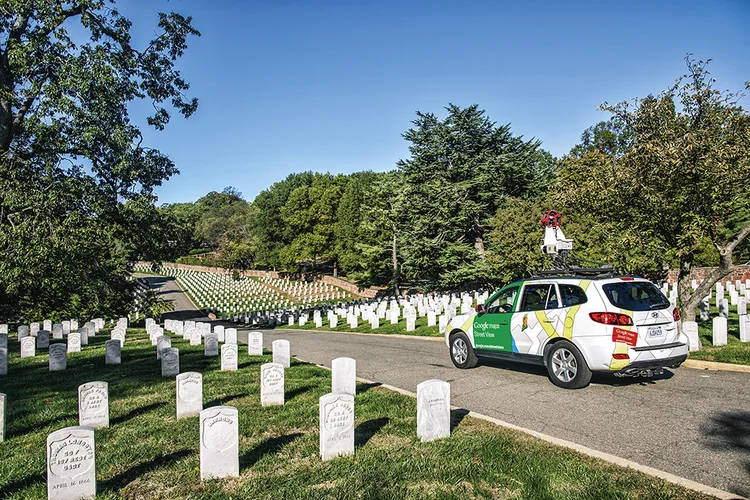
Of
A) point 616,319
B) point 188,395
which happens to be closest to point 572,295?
point 616,319

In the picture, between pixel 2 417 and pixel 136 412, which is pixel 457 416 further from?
pixel 2 417

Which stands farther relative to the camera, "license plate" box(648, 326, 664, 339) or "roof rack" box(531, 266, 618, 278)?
"roof rack" box(531, 266, 618, 278)

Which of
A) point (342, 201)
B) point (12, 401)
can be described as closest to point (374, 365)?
point (12, 401)

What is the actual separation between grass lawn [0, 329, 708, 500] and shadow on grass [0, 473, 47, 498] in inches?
0.5

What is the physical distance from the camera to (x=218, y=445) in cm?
496

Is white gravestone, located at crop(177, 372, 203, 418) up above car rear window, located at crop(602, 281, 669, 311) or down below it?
below

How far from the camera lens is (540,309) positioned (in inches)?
348

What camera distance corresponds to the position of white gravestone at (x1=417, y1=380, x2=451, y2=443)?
19.1 ft

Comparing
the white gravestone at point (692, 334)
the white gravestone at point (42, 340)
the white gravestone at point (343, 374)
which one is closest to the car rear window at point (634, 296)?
the white gravestone at point (692, 334)

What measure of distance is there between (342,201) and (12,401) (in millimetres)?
55605

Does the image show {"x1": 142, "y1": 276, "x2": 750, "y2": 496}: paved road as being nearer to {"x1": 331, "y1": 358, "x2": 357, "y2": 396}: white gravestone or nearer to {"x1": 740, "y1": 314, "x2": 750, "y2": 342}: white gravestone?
{"x1": 331, "y1": 358, "x2": 357, "y2": 396}: white gravestone

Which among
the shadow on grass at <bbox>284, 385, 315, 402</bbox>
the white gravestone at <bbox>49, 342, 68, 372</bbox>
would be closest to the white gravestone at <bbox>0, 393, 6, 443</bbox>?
the shadow on grass at <bbox>284, 385, 315, 402</bbox>

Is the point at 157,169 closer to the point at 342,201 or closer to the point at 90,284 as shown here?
the point at 90,284

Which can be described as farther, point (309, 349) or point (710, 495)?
point (309, 349)
